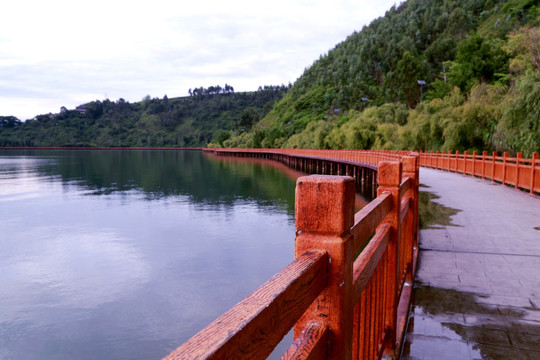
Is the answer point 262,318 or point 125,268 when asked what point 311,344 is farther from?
point 125,268

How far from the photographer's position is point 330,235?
1466mm

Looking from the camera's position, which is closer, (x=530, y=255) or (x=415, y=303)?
(x=415, y=303)

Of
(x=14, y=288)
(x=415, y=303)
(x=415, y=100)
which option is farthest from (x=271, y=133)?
(x=415, y=303)

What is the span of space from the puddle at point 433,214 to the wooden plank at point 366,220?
571 centimetres

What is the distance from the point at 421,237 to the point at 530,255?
1.64 metres

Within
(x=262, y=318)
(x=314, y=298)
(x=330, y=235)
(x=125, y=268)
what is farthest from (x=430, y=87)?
(x=262, y=318)

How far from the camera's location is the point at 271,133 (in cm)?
10144

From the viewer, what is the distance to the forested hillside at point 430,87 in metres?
20.4

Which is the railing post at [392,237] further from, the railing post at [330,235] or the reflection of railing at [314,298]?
the railing post at [330,235]

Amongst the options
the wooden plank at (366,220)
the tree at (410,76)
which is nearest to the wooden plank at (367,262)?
the wooden plank at (366,220)

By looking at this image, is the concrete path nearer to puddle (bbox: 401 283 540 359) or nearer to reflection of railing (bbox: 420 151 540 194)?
puddle (bbox: 401 283 540 359)

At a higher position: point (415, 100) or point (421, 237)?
point (415, 100)

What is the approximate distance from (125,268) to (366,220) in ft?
42.9

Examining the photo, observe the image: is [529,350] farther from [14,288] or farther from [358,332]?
[14,288]
